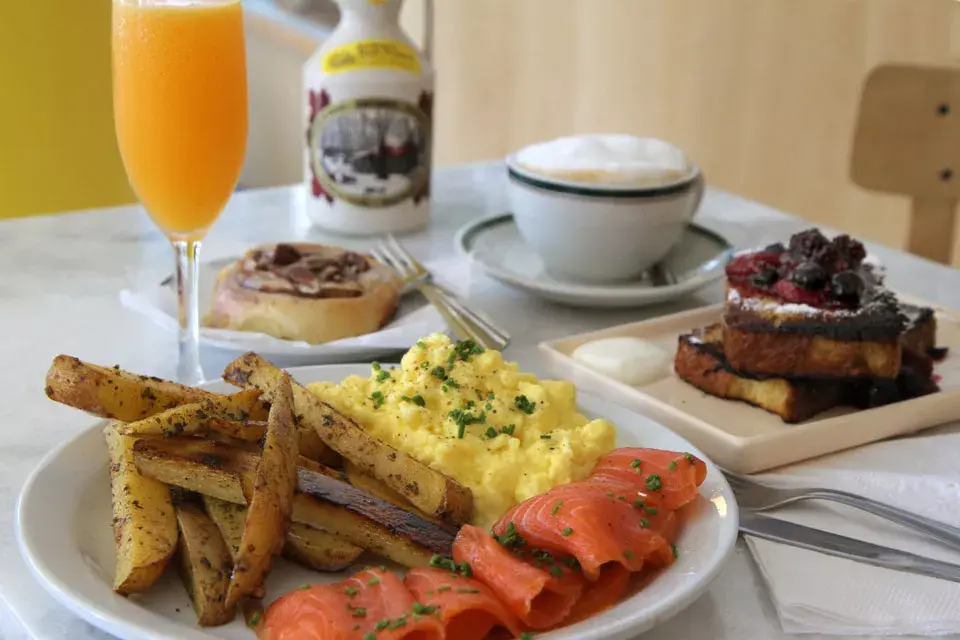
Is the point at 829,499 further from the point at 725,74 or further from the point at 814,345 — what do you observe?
the point at 725,74

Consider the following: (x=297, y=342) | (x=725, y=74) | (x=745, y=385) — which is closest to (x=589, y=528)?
(x=745, y=385)

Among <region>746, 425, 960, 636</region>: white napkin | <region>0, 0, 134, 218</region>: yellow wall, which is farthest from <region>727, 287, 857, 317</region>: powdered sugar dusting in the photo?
<region>0, 0, 134, 218</region>: yellow wall

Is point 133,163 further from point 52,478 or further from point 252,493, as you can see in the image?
point 252,493

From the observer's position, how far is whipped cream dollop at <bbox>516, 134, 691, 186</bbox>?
2.04 m

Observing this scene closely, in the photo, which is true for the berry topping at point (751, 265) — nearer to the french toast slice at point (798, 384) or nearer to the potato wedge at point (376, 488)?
the french toast slice at point (798, 384)

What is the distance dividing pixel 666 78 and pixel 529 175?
2695mm

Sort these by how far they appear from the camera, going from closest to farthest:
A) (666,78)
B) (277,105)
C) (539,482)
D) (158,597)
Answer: (158,597)
(539,482)
(666,78)
(277,105)

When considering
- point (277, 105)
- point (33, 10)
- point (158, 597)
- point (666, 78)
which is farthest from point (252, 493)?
point (277, 105)

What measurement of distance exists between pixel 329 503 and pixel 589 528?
27cm

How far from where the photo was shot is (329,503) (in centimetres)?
107

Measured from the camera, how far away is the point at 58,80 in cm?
356

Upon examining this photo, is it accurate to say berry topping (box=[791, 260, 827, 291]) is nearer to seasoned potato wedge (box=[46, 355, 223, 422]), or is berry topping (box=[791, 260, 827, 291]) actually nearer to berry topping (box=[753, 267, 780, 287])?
berry topping (box=[753, 267, 780, 287])

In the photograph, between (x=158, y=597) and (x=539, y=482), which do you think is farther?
(x=539, y=482)

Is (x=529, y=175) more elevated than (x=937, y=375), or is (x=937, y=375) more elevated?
(x=529, y=175)
